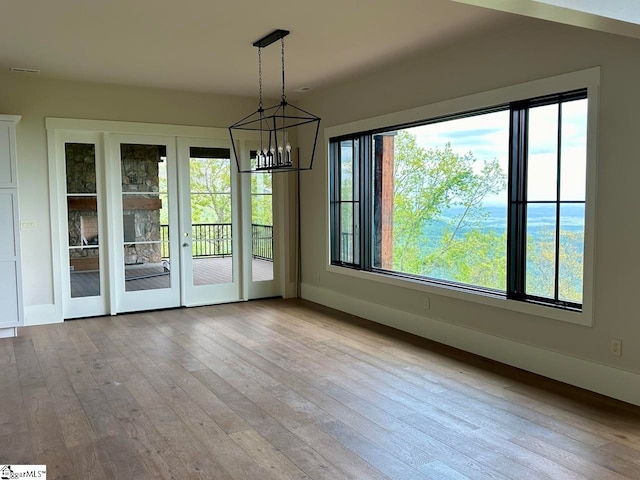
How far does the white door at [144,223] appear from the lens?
6.45 meters

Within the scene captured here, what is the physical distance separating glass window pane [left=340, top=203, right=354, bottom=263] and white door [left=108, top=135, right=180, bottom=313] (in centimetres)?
210

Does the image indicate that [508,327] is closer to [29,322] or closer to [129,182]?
[129,182]

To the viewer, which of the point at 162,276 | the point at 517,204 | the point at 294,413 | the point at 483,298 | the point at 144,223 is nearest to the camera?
the point at 294,413

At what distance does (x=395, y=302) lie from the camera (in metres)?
5.72

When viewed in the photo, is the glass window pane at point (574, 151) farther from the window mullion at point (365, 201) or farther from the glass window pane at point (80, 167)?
the glass window pane at point (80, 167)

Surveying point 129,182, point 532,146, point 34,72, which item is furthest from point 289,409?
point 34,72

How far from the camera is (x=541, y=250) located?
416 centimetres

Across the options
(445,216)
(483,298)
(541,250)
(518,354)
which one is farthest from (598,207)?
(445,216)

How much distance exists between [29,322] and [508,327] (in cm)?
508

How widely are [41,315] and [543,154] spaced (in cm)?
547

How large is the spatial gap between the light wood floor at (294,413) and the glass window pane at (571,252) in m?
0.71

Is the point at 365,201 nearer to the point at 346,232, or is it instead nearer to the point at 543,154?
the point at 346,232

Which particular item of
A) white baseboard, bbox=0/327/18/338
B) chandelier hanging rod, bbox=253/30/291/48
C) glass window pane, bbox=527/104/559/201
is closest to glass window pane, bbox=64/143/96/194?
white baseboard, bbox=0/327/18/338

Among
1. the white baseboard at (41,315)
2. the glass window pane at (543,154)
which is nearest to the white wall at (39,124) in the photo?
the white baseboard at (41,315)
